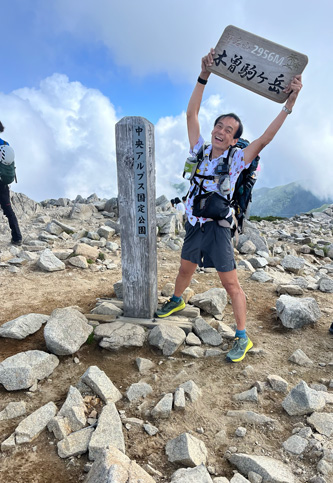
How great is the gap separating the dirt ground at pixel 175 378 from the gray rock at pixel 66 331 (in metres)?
0.16

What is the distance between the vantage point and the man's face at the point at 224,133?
4164 millimetres

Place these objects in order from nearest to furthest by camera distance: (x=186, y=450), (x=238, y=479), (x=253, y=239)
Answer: (x=238, y=479)
(x=186, y=450)
(x=253, y=239)

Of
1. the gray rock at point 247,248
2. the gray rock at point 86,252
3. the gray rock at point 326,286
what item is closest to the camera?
the gray rock at point 326,286

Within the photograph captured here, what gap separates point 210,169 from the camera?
4.25 m

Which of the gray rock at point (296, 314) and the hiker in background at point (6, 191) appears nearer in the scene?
the gray rock at point (296, 314)

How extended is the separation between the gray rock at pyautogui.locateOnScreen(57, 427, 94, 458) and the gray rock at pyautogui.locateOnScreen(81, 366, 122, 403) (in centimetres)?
45

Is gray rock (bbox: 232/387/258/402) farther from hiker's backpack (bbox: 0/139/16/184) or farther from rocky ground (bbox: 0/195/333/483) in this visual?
hiker's backpack (bbox: 0/139/16/184)

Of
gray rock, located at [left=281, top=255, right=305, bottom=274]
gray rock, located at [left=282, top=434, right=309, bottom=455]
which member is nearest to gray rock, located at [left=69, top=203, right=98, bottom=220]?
gray rock, located at [left=281, top=255, right=305, bottom=274]

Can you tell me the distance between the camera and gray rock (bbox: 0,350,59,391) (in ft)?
12.4

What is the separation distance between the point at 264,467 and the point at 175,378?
56.8 inches

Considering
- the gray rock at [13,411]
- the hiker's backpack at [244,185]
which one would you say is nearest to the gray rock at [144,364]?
the gray rock at [13,411]

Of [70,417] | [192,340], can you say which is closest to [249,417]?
[192,340]

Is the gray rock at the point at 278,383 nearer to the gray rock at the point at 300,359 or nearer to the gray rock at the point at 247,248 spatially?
the gray rock at the point at 300,359

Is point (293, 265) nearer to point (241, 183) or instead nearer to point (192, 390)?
point (241, 183)
